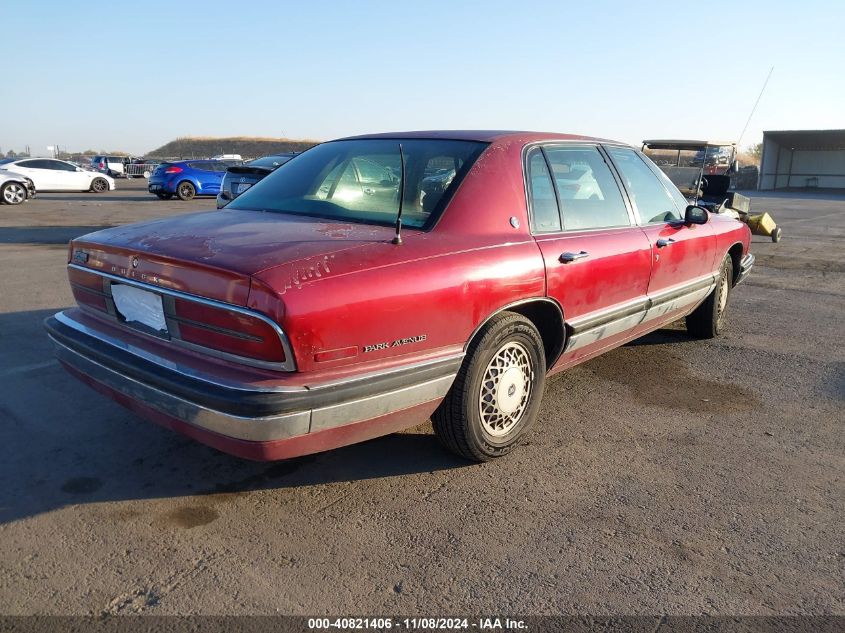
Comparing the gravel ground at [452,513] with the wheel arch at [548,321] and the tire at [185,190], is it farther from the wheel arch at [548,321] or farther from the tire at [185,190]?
the tire at [185,190]

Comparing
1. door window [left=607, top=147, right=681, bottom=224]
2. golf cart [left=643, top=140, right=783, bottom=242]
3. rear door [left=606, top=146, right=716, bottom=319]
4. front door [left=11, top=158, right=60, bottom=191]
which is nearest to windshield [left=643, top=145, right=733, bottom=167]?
golf cart [left=643, top=140, right=783, bottom=242]

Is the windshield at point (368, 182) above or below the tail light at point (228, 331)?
above

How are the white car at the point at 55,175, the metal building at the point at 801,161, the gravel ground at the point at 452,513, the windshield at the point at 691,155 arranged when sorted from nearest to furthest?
the gravel ground at the point at 452,513
the windshield at the point at 691,155
the white car at the point at 55,175
the metal building at the point at 801,161

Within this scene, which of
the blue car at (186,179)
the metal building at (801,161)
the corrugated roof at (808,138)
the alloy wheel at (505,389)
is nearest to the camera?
the alloy wheel at (505,389)

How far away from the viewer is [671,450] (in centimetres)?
358

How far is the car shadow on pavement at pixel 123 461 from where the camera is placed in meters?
3.02

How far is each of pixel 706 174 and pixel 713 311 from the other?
31.3 ft

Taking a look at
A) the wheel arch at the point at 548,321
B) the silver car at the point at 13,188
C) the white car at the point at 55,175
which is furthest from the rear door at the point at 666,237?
the white car at the point at 55,175

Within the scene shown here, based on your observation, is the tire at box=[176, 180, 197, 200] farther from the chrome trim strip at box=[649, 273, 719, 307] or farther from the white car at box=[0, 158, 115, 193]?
the chrome trim strip at box=[649, 273, 719, 307]

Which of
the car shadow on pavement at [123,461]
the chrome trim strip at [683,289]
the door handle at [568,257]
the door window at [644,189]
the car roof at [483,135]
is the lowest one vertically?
the car shadow on pavement at [123,461]

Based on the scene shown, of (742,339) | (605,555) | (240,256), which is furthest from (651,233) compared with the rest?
(240,256)

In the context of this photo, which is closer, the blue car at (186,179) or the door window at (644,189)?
the door window at (644,189)

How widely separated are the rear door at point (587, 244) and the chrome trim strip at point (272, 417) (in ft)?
3.31

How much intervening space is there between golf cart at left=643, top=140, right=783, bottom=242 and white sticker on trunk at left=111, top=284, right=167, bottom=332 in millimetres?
8520
